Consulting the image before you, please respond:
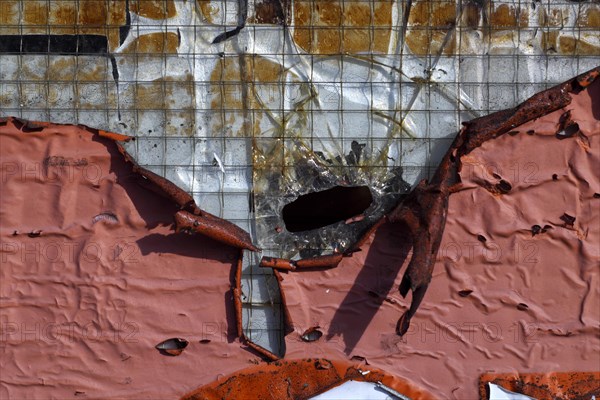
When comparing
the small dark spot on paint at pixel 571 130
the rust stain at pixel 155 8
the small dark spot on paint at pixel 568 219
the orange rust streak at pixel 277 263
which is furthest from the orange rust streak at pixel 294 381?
the rust stain at pixel 155 8

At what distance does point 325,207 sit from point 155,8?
831 millimetres

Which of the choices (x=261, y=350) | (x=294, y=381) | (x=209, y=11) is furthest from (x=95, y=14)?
(x=294, y=381)

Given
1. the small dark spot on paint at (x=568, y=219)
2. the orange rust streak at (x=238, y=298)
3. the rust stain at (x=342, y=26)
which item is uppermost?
the rust stain at (x=342, y=26)

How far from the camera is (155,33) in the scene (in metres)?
2.21

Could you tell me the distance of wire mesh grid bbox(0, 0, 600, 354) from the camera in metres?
2.21

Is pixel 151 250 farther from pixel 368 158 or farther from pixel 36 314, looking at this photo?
pixel 368 158

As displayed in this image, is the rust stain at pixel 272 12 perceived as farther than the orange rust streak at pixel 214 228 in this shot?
Yes

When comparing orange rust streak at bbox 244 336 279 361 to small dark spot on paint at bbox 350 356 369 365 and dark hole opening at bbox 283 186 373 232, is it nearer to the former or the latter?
small dark spot on paint at bbox 350 356 369 365

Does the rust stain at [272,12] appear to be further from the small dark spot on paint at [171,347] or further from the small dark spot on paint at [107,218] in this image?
the small dark spot on paint at [171,347]

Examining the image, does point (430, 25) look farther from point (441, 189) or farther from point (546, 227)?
point (546, 227)

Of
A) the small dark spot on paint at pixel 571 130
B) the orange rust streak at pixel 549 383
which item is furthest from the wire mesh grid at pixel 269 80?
the orange rust streak at pixel 549 383

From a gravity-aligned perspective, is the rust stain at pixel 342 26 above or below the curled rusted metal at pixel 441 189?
above

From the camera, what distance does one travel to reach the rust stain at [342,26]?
2219 millimetres

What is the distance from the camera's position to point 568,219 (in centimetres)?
217
